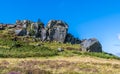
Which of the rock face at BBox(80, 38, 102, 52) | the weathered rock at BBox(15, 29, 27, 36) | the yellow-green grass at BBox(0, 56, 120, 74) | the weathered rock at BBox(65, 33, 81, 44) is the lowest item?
the yellow-green grass at BBox(0, 56, 120, 74)

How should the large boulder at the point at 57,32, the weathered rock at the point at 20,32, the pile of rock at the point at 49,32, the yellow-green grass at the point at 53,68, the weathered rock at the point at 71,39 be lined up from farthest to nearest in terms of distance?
the weathered rock at the point at 71,39 → the large boulder at the point at 57,32 → the pile of rock at the point at 49,32 → the weathered rock at the point at 20,32 → the yellow-green grass at the point at 53,68

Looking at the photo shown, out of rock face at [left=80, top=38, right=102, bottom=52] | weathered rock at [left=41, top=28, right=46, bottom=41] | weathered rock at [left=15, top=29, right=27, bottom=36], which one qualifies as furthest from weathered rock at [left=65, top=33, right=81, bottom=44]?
rock face at [left=80, top=38, right=102, bottom=52]

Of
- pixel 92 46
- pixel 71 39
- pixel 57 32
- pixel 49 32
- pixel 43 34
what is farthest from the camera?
pixel 71 39

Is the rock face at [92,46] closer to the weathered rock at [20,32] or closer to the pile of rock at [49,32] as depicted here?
the pile of rock at [49,32]

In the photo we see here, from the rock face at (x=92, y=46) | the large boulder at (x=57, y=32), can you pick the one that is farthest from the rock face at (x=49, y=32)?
the rock face at (x=92, y=46)

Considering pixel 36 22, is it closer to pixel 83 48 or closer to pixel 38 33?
pixel 38 33

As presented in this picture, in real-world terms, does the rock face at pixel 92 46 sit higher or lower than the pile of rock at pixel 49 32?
lower

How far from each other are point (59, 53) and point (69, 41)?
38.9 m

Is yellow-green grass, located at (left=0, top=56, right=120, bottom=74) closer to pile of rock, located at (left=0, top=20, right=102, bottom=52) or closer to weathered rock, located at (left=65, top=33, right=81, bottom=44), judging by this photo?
pile of rock, located at (left=0, top=20, right=102, bottom=52)

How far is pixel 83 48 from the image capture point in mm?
87875

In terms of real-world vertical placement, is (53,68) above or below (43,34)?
below

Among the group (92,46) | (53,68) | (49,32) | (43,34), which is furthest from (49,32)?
(53,68)

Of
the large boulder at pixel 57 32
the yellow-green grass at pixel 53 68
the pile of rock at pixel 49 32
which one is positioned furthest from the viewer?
the large boulder at pixel 57 32

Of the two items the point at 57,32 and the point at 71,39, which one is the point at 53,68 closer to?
the point at 57,32
